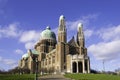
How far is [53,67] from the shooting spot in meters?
103

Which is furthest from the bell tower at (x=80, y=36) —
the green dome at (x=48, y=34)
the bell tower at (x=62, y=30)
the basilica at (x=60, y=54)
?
the green dome at (x=48, y=34)

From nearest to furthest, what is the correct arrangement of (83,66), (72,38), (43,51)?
(83,66) < (72,38) < (43,51)

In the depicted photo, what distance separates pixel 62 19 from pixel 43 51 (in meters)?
20.0

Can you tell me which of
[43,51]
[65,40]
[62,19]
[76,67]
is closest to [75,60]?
[76,67]

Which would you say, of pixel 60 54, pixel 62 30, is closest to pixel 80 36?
pixel 62 30

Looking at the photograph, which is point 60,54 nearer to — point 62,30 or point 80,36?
point 62,30

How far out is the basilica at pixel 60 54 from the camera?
94.8 m

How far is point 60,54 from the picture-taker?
98.2 metres

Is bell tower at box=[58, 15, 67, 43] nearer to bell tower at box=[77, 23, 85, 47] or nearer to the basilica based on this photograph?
the basilica

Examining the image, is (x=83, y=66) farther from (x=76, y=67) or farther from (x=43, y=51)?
(x=43, y=51)

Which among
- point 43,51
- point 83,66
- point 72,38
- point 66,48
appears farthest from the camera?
point 43,51

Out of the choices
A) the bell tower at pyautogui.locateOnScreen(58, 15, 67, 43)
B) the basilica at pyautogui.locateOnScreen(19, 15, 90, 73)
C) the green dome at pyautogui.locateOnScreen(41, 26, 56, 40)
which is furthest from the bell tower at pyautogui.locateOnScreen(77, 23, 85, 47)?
the green dome at pyautogui.locateOnScreen(41, 26, 56, 40)

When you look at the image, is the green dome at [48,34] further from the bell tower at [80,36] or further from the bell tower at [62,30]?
the bell tower at [62,30]

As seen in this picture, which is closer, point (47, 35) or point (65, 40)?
point (65, 40)
